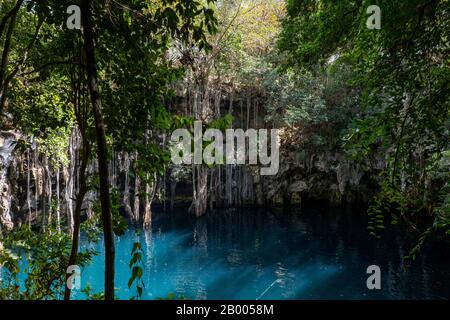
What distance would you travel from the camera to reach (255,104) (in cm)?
1842

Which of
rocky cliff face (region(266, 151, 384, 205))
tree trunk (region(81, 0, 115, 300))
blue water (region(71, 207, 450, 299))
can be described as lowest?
blue water (region(71, 207, 450, 299))

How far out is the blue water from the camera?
8.81 meters

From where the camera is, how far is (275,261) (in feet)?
37.2

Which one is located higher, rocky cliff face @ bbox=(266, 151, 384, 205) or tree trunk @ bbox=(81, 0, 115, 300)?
tree trunk @ bbox=(81, 0, 115, 300)

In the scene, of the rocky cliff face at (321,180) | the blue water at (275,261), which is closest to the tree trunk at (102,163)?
the blue water at (275,261)

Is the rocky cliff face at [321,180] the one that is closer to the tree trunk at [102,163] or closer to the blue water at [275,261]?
the blue water at [275,261]

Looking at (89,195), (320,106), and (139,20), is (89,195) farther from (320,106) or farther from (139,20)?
(139,20)

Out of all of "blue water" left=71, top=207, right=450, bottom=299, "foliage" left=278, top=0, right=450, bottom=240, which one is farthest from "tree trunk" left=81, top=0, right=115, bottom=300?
"blue water" left=71, top=207, right=450, bottom=299

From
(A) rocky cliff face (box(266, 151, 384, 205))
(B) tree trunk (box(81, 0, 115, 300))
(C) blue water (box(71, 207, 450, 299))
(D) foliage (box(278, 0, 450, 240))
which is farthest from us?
(A) rocky cliff face (box(266, 151, 384, 205))

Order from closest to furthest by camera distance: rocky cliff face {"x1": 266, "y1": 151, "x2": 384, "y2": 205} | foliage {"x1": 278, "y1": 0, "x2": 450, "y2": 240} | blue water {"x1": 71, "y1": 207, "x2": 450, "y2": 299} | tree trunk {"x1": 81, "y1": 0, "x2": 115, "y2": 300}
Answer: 1. tree trunk {"x1": 81, "y1": 0, "x2": 115, "y2": 300}
2. foliage {"x1": 278, "y1": 0, "x2": 450, "y2": 240}
3. blue water {"x1": 71, "y1": 207, "x2": 450, "y2": 299}
4. rocky cliff face {"x1": 266, "y1": 151, "x2": 384, "y2": 205}

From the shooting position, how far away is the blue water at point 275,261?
8.81 meters

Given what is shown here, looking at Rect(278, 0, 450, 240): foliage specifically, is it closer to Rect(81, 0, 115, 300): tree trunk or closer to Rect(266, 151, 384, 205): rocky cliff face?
Rect(81, 0, 115, 300): tree trunk
